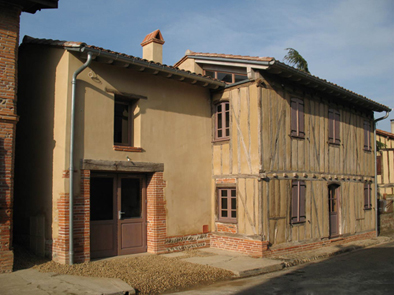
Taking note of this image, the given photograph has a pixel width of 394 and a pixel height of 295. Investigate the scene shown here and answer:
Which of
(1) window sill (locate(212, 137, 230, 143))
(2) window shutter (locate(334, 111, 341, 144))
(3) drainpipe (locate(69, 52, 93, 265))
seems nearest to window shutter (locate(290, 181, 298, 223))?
(1) window sill (locate(212, 137, 230, 143))

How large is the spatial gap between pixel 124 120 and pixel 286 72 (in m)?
4.97

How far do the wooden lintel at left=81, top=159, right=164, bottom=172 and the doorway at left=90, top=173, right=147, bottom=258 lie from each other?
360 millimetres

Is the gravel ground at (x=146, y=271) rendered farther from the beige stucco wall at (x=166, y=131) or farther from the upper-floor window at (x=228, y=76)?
the upper-floor window at (x=228, y=76)

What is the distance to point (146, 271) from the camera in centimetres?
872

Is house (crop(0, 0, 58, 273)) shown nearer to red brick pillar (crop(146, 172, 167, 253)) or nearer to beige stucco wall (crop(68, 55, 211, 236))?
beige stucco wall (crop(68, 55, 211, 236))

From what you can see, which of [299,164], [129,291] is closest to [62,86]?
[129,291]

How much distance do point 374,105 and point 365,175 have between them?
9.43ft

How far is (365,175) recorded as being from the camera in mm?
15969

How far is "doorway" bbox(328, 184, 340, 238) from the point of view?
13750 mm

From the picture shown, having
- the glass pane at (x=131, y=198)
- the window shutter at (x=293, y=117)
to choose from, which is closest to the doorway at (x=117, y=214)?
the glass pane at (x=131, y=198)

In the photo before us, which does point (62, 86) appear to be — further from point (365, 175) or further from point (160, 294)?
point (365, 175)

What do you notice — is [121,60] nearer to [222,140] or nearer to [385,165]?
[222,140]

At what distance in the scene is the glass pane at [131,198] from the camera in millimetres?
10727

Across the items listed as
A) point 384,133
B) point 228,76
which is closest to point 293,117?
point 228,76
